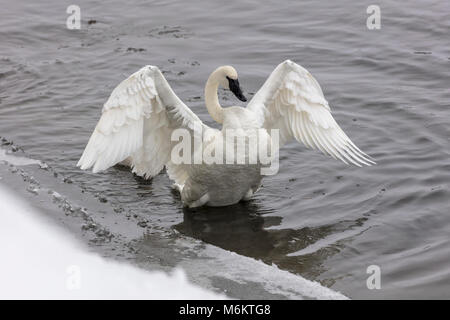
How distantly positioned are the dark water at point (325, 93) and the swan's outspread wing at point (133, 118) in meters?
0.74

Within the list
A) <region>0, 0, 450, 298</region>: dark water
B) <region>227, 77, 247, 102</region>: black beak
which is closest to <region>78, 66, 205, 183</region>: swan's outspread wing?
<region>227, 77, 247, 102</region>: black beak

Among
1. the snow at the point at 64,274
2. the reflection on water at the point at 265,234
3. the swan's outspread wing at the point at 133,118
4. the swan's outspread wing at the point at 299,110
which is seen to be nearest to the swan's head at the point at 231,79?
the swan's outspread wing at the point at 299,110

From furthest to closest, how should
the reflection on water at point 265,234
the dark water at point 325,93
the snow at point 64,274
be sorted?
the dark water at point 325,93 → the reflection on water at point 265,234 → the snow at point 64,274

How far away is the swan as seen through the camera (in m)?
8.13

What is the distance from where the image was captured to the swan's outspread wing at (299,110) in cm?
870

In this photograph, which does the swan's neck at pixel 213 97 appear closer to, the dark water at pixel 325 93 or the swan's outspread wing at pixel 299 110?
the swan's outspread wing at pixel 299 110

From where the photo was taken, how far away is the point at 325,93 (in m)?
11.8

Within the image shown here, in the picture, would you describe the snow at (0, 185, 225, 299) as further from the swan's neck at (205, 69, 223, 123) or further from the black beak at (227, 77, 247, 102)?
the black beak at (227, 77, 247, 102)

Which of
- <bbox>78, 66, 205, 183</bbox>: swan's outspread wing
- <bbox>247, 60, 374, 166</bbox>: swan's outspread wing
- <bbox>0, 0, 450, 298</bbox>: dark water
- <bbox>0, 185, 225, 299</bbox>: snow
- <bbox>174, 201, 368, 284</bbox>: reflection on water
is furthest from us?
<bbox>247, 60, 374, 166</bbox>: swan's outspread wing

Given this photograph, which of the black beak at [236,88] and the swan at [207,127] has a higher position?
the black beak at [236,88]

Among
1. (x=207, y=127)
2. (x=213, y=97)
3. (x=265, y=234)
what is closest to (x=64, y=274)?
(x=265, y=234)

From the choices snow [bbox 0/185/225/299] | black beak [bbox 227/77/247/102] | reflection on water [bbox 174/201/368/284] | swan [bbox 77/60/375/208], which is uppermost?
black beak [bbox 227/77/247/102]

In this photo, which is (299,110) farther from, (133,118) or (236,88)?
(133,118)

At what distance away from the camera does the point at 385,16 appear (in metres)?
14.7
